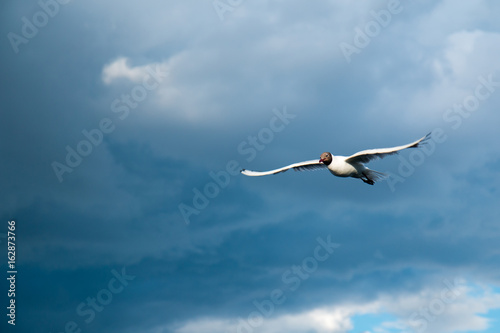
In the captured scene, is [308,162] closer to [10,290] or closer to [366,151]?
[366,151]

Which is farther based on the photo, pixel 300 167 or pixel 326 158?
pixel 300 167

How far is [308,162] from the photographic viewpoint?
39844mm

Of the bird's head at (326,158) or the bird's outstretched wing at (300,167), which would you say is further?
the bird's outstretched wing at (300,167)

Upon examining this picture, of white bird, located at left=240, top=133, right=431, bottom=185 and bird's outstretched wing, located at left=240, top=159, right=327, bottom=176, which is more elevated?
bird's outstretched wing, located at left=240, top=159, right=327, bottom=176

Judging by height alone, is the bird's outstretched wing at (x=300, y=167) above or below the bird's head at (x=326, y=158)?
above

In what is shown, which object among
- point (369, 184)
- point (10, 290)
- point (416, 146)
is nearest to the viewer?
point (416, 146)

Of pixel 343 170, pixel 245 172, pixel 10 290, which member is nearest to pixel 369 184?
pixel 343 170

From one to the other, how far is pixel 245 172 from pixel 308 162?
5462 millimetres

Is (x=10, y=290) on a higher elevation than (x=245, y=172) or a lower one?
lower

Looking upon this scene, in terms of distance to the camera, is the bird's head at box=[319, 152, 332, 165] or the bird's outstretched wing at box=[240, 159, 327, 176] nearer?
the bird's head at box=[319, 152, 332, 165]

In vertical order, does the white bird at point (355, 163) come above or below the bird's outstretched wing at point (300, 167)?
below

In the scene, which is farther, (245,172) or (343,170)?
(245,172)

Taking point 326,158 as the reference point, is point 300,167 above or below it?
above

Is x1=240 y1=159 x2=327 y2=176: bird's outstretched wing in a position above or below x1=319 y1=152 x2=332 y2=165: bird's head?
above
